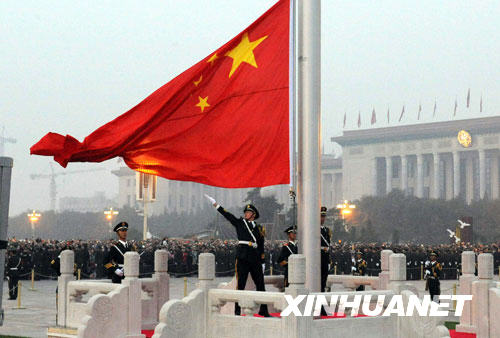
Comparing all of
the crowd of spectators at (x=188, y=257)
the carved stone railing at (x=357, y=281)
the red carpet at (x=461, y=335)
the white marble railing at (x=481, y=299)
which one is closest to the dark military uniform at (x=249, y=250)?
the carved stone railing at (x=357, y=281)

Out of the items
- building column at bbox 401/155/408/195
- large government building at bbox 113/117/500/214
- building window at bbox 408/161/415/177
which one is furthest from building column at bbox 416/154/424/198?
building window at bbox 408/161/415/177

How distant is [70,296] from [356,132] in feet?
310

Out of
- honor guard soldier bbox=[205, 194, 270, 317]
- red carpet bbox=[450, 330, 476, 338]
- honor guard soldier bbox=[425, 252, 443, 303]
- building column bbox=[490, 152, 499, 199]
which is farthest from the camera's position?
building column bbox=[490, 152, 499, 199]

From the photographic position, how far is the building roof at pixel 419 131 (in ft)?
300

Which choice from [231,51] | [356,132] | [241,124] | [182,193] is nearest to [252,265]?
[241,124]

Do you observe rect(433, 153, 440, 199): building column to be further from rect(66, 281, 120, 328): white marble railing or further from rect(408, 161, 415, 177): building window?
rect(66, 281, 120, 328): white marble railing

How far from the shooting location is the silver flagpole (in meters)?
10.2

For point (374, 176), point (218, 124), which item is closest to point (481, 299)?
point (218, 124)

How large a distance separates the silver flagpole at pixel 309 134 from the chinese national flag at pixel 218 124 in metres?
0.35

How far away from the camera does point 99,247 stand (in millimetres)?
33312

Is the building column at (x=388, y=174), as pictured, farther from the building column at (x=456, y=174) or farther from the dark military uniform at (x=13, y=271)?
the dark military uniform at (x=13, y=271)

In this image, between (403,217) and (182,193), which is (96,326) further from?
(182,193)

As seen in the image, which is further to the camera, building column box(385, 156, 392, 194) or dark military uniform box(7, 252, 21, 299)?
building column box(385, 156, 392, 194)

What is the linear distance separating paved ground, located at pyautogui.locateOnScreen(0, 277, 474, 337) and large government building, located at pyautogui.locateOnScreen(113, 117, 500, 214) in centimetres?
6459
